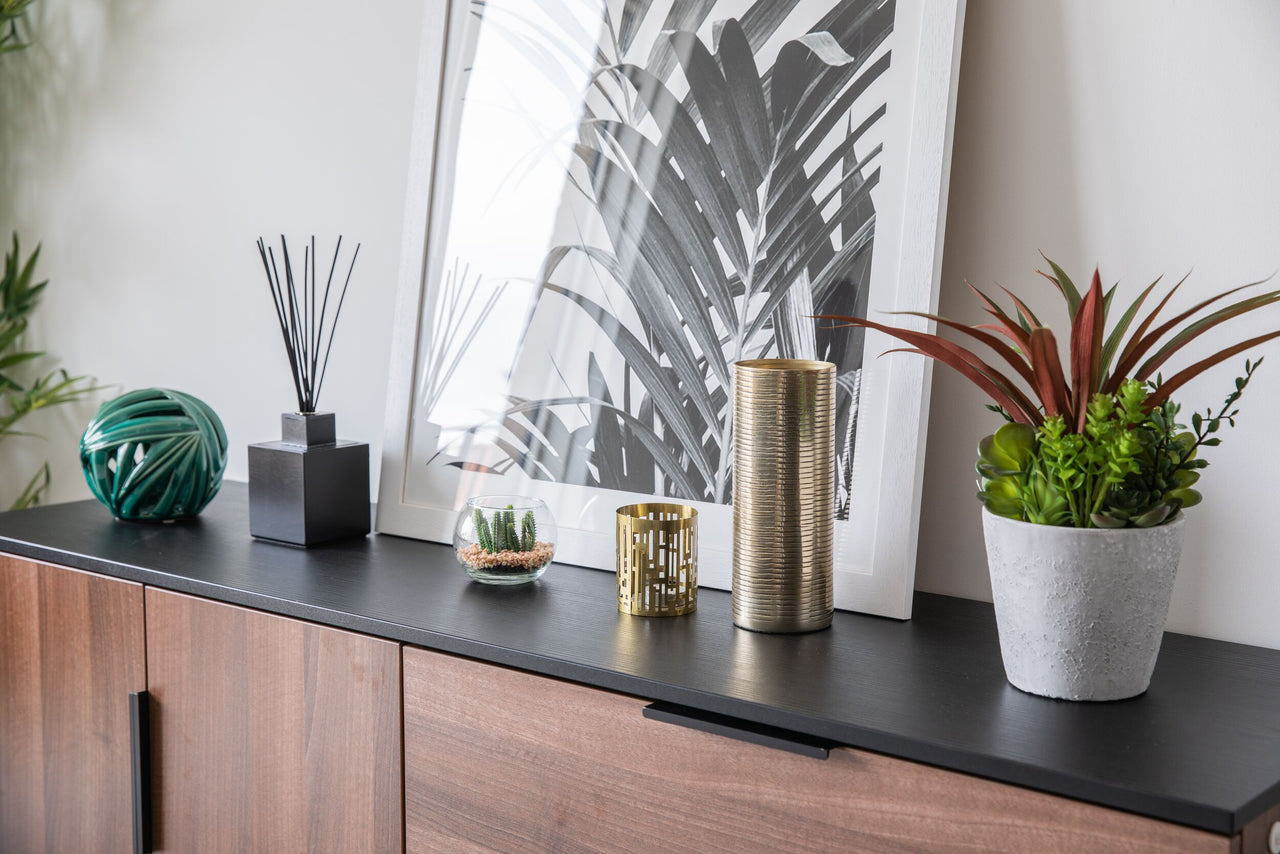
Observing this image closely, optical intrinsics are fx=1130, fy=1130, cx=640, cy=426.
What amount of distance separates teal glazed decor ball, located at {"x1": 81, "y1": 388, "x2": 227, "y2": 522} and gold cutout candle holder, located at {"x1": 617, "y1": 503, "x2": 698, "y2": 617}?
742mm

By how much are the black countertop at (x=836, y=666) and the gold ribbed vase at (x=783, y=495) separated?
0.11 feet

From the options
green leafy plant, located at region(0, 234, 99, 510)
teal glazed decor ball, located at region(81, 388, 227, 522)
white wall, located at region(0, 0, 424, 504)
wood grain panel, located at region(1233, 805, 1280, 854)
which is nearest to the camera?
wood grain panel, located at region(1233, 805, 1280, 854)

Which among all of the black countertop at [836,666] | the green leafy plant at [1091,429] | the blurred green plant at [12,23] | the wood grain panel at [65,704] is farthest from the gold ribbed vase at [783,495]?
the blurred green plant at [12,23]

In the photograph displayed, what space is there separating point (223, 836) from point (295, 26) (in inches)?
46.1

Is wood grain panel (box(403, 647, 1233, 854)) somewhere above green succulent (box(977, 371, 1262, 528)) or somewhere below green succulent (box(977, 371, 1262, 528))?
below

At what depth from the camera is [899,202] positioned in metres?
1.16

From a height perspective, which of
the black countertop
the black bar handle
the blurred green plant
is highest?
the blurred green plant

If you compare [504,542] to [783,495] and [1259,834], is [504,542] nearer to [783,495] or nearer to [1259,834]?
[783,495]

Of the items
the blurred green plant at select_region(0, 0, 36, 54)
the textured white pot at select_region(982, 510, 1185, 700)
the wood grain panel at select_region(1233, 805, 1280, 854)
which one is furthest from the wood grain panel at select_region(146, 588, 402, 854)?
the blurred green plant at select_region(0, 0, 36, 54)

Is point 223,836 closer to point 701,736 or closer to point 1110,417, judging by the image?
point 701,736

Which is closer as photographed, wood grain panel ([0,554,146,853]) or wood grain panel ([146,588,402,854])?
wood grain panel ([146,588,402,854])

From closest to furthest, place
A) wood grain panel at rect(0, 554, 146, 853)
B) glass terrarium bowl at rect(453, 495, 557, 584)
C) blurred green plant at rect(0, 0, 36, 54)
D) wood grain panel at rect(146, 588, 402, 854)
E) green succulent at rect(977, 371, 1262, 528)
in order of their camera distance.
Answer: green succulent at rect(977, 371, 1262, 528) < wood grain panel at rect(146, 588, 402, 854) < glass terrarium bowl at rect(453, 495, 557, 584) < wood grain panel at rect(0, 554, 146, 853) < blurred green plant at rect(0, 0, 36, 54)

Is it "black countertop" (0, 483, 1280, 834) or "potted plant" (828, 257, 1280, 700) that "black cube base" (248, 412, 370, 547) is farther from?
"potted plant" (828, 257, 1280, 700)

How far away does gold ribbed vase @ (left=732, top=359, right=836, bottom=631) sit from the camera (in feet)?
3.52
